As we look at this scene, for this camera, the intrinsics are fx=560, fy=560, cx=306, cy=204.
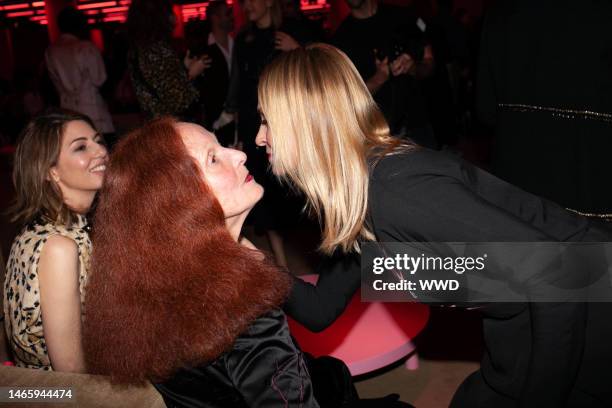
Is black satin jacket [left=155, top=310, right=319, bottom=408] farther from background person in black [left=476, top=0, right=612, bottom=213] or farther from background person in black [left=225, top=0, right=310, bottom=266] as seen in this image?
background person in black [left=225, top=0, right=310, bottom=266]

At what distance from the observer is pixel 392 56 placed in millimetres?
3082

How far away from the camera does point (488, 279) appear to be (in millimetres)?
1390

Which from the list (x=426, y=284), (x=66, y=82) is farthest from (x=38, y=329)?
(x=66, y=82)

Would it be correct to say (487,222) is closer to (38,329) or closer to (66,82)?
(38,329)

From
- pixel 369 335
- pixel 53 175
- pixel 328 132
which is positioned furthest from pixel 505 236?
pixel 53 175

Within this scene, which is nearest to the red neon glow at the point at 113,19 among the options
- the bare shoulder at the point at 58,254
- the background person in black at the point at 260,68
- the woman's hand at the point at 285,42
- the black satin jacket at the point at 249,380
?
the background person in black at the point at 260,68

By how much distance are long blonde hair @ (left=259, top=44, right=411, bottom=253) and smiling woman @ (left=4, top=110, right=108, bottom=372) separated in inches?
28.4

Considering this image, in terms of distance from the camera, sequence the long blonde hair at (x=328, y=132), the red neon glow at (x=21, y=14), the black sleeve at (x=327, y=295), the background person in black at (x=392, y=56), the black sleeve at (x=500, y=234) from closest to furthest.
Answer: the black sleeve at (x=500, y=234)
the long blonde hair at (x=328, y=132)
the black sleeve at (x=327, y=295)
the background person in black at (x=392, y=56)
the red neon glow at (x=21, y=14)

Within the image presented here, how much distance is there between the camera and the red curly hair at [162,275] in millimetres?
1286

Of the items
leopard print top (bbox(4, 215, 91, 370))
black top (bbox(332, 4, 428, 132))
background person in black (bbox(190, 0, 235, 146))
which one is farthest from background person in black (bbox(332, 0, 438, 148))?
leopard print top (bbox(4, 215, 91, 370))

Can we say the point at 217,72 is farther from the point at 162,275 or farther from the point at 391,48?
the point at 162,275

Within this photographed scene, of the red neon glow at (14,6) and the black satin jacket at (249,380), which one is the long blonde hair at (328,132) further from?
the red neon glow at (14,6)

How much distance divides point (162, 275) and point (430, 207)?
641 millimetres

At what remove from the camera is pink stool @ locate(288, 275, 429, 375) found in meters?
2.10
